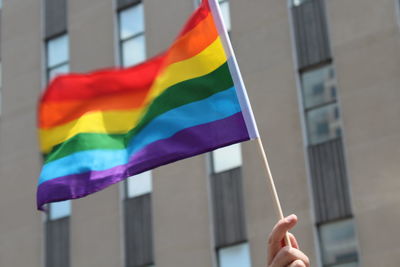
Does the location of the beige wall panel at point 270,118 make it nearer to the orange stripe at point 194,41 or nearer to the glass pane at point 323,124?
the glass pane at point 323,124

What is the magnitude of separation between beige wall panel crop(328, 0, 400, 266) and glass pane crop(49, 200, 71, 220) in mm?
7862

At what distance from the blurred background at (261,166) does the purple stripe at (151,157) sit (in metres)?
10.2

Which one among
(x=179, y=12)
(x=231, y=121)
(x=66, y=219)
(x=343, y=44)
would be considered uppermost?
(x=179, y=12)

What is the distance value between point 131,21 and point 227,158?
524 centimetres

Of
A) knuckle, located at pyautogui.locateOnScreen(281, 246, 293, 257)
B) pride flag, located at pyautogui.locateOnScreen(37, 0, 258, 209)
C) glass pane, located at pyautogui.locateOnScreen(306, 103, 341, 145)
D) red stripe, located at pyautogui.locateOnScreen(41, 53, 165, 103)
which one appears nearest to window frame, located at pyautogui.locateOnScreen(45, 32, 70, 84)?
glass pane, located at pyautogui.locateOnScreen(306, 103, 341, 145)

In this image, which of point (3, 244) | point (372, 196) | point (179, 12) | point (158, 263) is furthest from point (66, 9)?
point (372, 196)

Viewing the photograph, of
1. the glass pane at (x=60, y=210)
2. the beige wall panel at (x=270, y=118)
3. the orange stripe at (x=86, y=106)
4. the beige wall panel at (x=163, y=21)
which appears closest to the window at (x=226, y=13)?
the beige wall panel at (x=270, y=118)

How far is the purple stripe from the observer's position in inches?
394

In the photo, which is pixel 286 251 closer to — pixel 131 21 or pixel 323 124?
pixel 323 124

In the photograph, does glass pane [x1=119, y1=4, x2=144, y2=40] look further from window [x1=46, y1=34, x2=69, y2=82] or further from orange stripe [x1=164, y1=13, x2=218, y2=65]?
orange stripe [x1=164, y1=13, x2=218, y2=65]

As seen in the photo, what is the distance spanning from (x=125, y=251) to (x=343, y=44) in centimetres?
687

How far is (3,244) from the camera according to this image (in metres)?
26.5

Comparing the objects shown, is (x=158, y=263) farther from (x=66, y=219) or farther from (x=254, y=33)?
(x=254, y=33)

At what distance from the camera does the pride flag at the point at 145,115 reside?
10133mm
